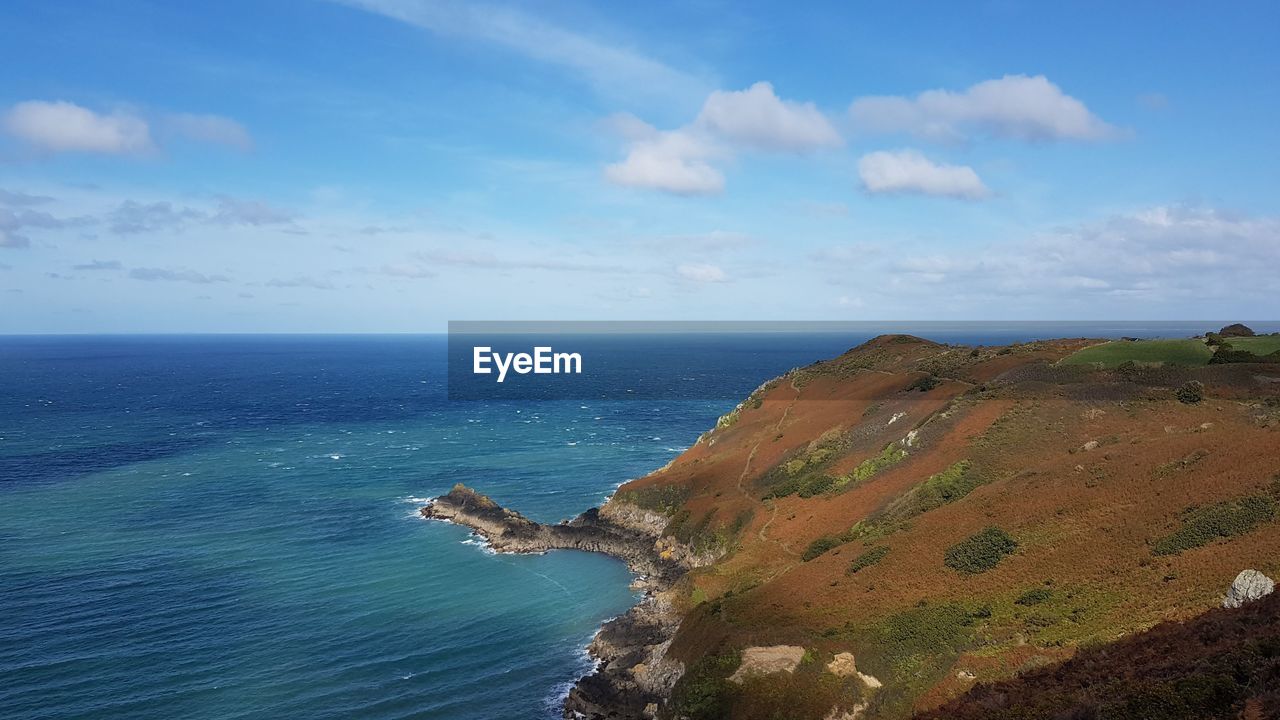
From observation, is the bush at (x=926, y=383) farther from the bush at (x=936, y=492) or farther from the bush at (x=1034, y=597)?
the bush at (x=1034, y=597)

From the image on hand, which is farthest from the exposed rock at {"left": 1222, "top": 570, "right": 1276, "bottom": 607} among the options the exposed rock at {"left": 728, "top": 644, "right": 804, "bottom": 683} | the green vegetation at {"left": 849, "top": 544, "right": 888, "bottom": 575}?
the green vegetation at {"left": 849, "top": 544, "right": 888, "bottom": 575}

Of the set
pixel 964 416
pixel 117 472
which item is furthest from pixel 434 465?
pixel 964 416

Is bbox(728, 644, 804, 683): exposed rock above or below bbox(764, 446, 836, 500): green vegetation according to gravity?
below

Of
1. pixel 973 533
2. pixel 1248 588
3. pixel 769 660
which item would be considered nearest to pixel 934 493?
pixel 973 533

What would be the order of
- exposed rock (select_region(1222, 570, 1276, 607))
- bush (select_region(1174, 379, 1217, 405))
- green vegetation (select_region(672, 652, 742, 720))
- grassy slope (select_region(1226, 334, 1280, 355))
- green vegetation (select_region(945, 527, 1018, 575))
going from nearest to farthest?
exposed rock (select_region(1222, 570, 1276, 607)) → green vegetation (select_region(672, 652, 742, 720)) → green vegetation (select_region(945, 527, 1018, 575)) → bush (select_region(1174, 379, 1217, 405)) → grassy slope (select_region(1226, 334, 1280, 355))

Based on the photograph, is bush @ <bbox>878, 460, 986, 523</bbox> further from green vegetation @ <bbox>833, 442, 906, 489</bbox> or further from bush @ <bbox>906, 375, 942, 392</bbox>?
bush @ <bbox>906, 375, 942, 392</bbox>

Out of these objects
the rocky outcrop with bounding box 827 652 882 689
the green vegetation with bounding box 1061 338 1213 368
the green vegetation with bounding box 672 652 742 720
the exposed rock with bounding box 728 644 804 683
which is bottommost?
the green vegetation with bounding box 672 652 742 720

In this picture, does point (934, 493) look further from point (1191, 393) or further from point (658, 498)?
point (658, 498)
